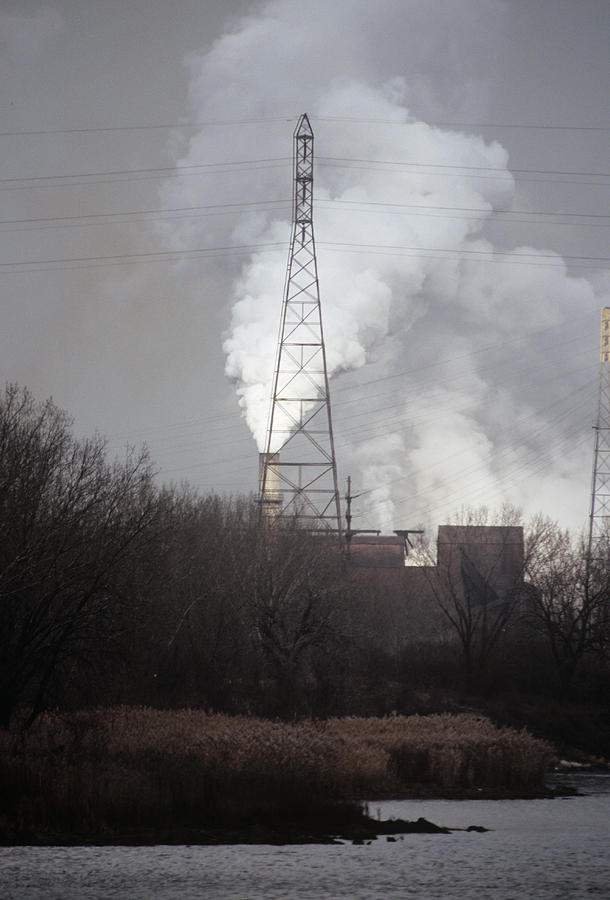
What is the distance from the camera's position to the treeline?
104 ft

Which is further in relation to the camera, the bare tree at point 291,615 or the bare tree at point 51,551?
the bare tree at point 291,615

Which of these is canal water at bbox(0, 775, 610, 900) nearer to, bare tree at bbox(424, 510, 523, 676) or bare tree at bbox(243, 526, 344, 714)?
bare tree at bbox(243, 526, 344, 714)

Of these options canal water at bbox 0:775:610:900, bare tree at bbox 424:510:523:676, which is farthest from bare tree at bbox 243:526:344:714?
canal water at bbox 0:775:610:900

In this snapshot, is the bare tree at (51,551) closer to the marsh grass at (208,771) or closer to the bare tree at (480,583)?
the marsh grass at (208,771)

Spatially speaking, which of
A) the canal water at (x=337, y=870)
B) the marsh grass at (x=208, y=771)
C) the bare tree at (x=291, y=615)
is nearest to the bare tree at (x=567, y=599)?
the bare tree at (x=291, y=615)

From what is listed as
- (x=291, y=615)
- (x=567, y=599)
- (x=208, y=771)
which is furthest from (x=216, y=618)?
(x=208, y=771)

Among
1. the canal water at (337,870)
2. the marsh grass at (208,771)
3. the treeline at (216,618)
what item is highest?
the treeline at (216,618)

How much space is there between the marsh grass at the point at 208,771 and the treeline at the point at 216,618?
3.28m

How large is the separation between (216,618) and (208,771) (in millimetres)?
26979

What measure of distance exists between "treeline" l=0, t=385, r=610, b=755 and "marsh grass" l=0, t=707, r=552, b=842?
3285 mm

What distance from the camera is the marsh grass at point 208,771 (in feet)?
70.4

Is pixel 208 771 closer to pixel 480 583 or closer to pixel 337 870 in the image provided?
pixel 337 870

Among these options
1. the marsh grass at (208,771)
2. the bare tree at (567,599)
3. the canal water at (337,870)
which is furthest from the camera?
the bare tree at (567,599)

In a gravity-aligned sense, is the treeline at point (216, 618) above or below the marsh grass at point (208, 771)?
above
